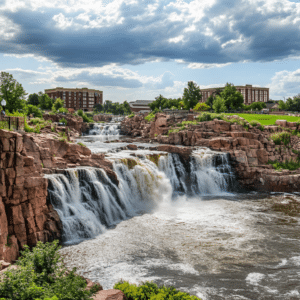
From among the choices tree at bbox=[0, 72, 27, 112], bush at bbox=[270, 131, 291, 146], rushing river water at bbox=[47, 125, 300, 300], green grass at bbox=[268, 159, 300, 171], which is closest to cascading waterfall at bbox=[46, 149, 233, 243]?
rushing river water at bbox=[47, 125, 300, 300]

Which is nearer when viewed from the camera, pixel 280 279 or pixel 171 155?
pixel 280 279

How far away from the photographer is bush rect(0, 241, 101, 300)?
773cm

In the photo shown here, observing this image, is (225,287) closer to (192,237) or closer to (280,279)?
(280,279)

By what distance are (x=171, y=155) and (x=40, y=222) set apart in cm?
1576

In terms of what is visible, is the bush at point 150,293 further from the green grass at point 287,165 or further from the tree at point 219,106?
the tree at point 219,106

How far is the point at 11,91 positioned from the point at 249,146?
91.9ft

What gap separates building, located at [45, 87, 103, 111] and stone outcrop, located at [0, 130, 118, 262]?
128108mm

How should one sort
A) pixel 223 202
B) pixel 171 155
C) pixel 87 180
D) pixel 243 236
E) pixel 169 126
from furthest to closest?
pixel 169 126
pixel 171 155
pixel 223 202
pixel 87 180
pixel 243 236

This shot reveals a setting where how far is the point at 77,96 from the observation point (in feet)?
475

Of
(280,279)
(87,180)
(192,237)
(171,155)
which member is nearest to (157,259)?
(192,237)

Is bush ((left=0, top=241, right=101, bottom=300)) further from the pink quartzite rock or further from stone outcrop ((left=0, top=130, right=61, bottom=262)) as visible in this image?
stone outcrop ((left=0, top=130, right=61, bottom=262))

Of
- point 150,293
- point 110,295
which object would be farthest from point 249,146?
point 110,295

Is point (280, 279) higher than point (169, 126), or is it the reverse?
point (169, 126)

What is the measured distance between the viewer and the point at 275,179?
3127cm
